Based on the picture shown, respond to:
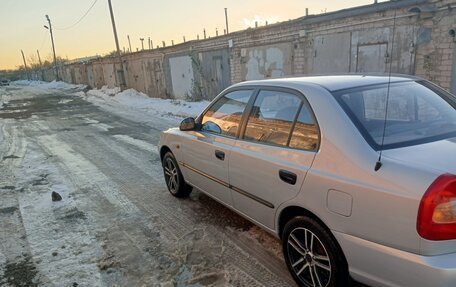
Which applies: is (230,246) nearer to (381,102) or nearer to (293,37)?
(381,102)

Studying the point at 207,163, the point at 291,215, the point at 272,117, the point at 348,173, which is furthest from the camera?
the point at 207,163

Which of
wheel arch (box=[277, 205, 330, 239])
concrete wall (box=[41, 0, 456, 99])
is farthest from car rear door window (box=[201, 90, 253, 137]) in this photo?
concrete wall (box=[41, 0, 456, 99])

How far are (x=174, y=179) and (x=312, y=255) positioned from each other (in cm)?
269

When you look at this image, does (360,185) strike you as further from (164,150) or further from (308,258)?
(164,150)

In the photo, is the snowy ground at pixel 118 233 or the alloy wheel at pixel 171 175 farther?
the alloy wheel at pixel 171 175

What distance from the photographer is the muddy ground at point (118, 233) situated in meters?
3.08

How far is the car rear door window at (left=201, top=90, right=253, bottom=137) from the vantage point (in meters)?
3.44

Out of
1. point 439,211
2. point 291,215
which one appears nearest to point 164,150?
point 291,215

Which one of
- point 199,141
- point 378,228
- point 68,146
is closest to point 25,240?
point 199,141

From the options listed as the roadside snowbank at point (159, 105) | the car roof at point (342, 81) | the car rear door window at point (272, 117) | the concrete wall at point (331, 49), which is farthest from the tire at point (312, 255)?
the roadside snowbank at point (159, 105)

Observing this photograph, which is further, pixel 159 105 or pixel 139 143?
pixel 159 105

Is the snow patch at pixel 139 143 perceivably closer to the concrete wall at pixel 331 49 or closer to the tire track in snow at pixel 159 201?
the tire track in snow at pixel 159 201

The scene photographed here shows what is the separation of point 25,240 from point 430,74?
8362 millimetres

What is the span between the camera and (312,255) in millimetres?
2592
